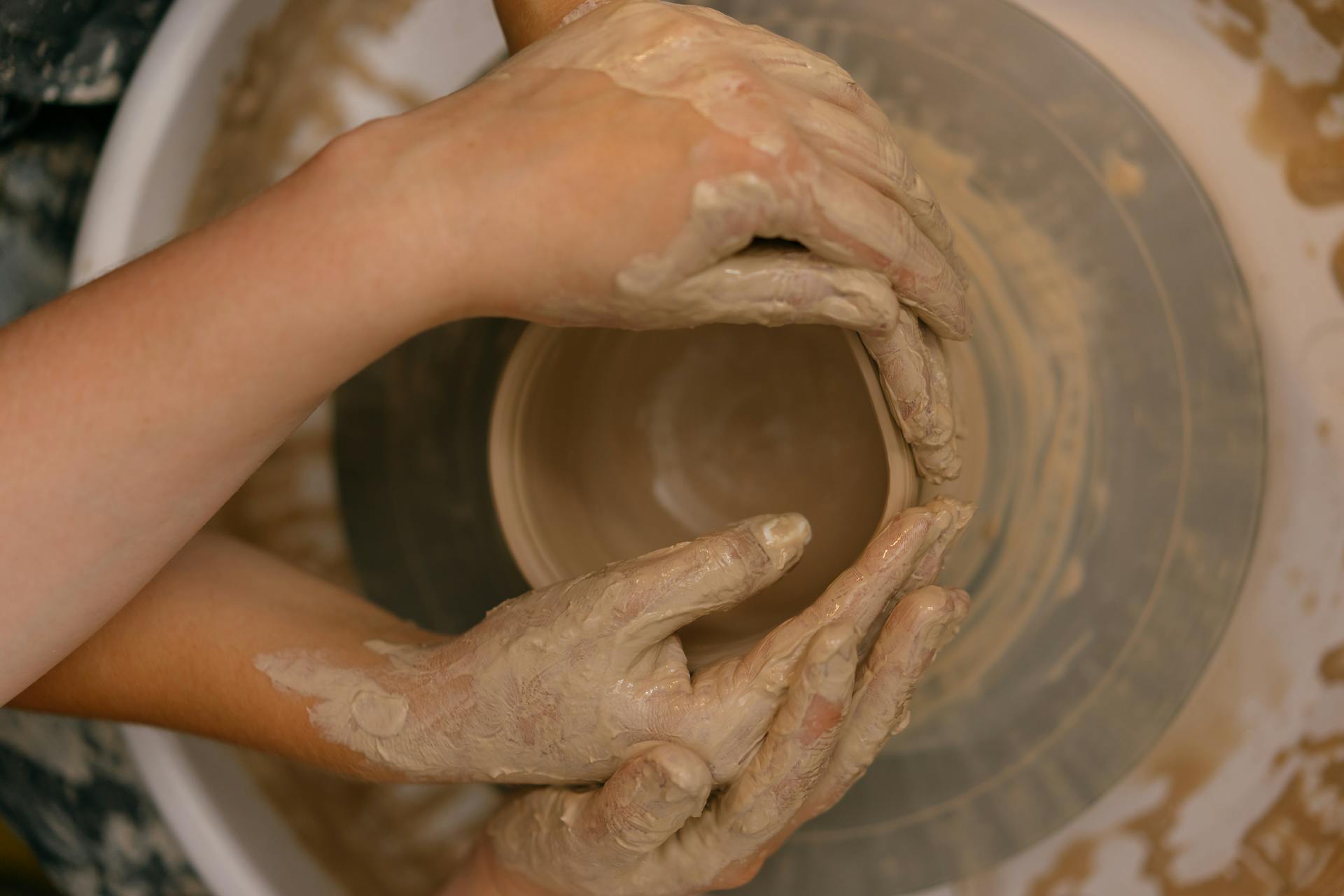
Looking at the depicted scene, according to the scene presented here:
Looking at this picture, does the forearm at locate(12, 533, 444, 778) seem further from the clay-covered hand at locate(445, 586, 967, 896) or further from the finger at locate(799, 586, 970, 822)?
the finger at locate(799, 586, 970, 822)

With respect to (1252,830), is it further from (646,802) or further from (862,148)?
(862,148)

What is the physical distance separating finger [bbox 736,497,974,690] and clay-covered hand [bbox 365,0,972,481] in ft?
0.67

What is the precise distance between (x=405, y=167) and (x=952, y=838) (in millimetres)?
1110

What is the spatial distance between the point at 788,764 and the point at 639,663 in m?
0.18

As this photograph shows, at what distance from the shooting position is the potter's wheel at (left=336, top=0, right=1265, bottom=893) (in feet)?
3.89

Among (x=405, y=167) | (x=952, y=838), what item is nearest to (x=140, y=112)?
(x=405, y=167)

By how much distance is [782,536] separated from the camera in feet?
3.02

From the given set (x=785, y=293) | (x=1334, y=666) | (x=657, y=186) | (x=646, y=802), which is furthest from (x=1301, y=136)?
(x=646, y=802)

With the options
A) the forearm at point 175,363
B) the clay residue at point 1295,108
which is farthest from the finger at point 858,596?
the clay residue at point 1295,108

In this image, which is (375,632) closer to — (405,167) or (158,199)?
(405,167)

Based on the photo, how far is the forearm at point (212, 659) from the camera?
105 cm

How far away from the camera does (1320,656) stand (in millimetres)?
1221

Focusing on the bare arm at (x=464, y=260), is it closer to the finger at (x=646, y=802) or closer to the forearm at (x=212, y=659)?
the forearm at (x=212, y=659)

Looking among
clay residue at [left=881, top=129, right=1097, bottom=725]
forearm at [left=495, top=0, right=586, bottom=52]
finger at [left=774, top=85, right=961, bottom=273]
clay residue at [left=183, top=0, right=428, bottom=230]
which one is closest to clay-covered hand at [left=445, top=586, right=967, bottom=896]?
clay residue at [left=881, top=129, right=1097, bottom=725]
